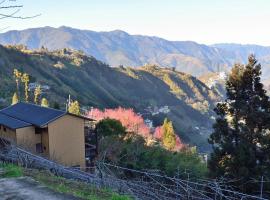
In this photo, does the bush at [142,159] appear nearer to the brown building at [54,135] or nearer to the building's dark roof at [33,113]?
the brown building at [54,135]

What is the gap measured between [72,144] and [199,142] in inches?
2402

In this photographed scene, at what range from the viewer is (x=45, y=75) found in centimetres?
8538

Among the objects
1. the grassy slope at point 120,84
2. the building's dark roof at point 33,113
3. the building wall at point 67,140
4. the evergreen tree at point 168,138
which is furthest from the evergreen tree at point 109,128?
the grassy slope at point 120,84

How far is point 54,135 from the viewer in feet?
70.5

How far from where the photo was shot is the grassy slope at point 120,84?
270 ft

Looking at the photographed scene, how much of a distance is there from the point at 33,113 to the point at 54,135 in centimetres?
283

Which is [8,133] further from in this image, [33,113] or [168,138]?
[168,138]

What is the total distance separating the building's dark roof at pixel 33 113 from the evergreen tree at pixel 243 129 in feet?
28.8

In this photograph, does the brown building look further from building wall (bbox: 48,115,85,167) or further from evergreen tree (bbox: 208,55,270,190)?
evergreen tree (bbox: 208,55,270,190)

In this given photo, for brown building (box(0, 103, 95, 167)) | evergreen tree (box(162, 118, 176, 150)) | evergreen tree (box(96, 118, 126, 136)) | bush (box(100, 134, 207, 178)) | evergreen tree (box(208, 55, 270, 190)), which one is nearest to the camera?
evergreen tree (box(208, 55, 270, 190))

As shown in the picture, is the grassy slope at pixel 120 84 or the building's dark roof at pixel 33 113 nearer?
the building's dark roof at pixel 33 113

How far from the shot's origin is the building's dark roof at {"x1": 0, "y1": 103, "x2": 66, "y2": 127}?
21.5m

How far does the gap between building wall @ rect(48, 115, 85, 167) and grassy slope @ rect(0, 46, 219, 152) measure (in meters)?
44.7

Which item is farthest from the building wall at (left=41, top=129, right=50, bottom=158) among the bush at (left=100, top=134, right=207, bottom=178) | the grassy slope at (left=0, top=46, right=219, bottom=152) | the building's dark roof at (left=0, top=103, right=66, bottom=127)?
the grassy slope at (left=0, top=46, right=219, bottom=152)
